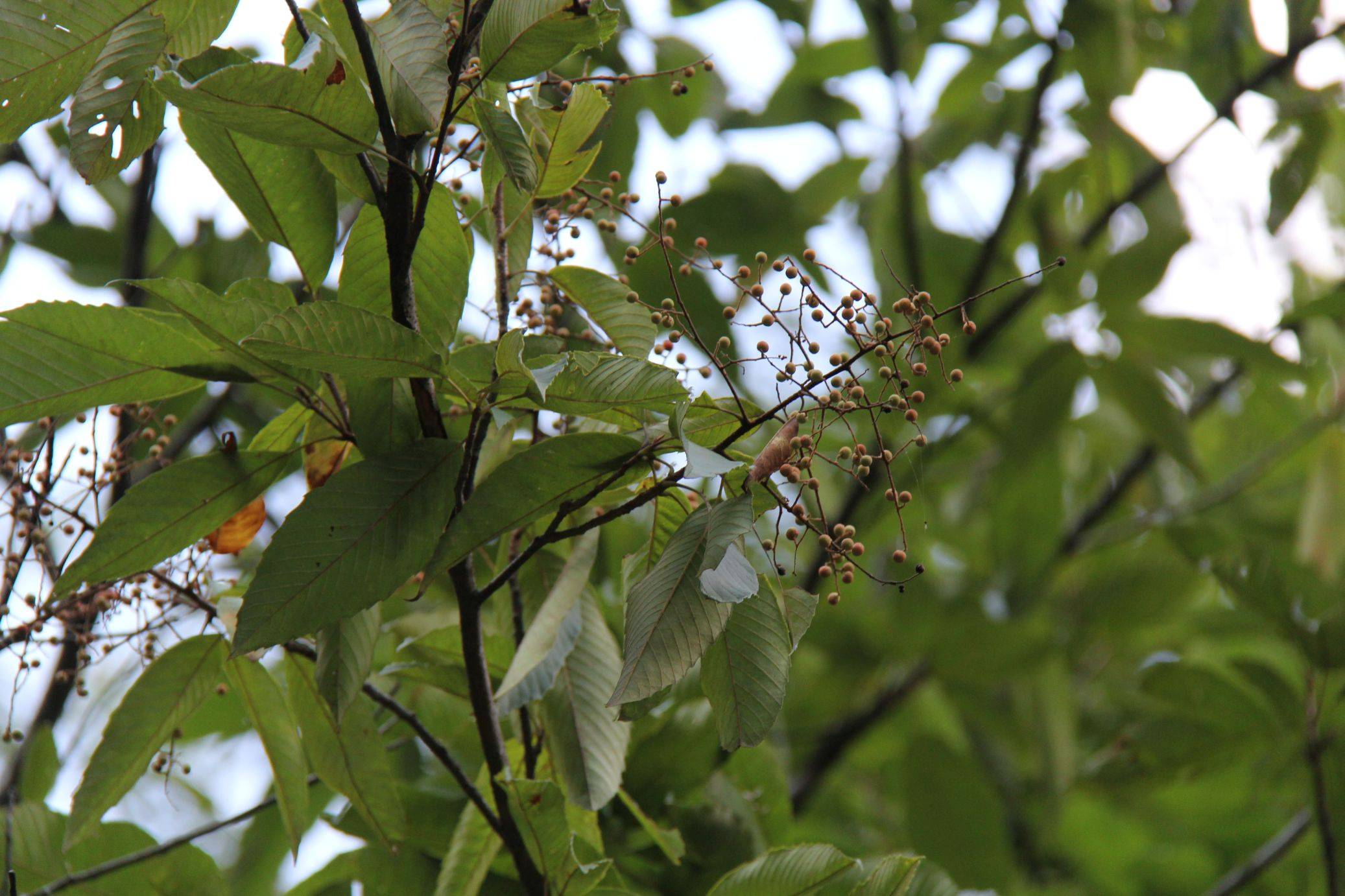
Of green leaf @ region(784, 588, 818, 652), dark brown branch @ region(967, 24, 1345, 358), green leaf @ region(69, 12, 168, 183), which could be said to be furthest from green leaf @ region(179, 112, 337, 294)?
dark brown branch @ region(967, 24, 1345, 358)

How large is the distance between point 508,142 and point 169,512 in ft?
0.94

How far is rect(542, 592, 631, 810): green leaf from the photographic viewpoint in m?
0.74

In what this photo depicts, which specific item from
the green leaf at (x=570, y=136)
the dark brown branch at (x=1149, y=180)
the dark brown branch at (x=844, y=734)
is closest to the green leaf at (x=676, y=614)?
the green leaf at (x=570, y=136)

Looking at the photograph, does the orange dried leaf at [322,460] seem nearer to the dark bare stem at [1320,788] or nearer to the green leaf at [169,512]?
the green leaf at [169,512]

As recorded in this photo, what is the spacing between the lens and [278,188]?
0.68m

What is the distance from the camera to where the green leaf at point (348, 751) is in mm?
805

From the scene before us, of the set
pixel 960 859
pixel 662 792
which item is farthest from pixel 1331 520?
pixel 662 792

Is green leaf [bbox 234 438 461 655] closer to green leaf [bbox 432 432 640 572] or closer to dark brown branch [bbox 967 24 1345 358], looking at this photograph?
green leaf [bbox 432 432 640 572]

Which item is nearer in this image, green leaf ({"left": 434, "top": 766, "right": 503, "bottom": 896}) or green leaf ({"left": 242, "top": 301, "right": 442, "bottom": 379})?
green leaf ({"left": 242, "top": 301, "right": 442, "bottom": 379})

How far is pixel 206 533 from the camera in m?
0.65

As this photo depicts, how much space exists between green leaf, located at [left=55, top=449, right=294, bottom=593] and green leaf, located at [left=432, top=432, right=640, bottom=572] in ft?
0.46

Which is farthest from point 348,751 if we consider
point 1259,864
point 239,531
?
point 1259,864

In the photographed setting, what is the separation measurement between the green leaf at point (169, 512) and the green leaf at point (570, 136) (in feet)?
0.76

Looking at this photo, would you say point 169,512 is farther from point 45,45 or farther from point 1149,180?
point 1149,180
